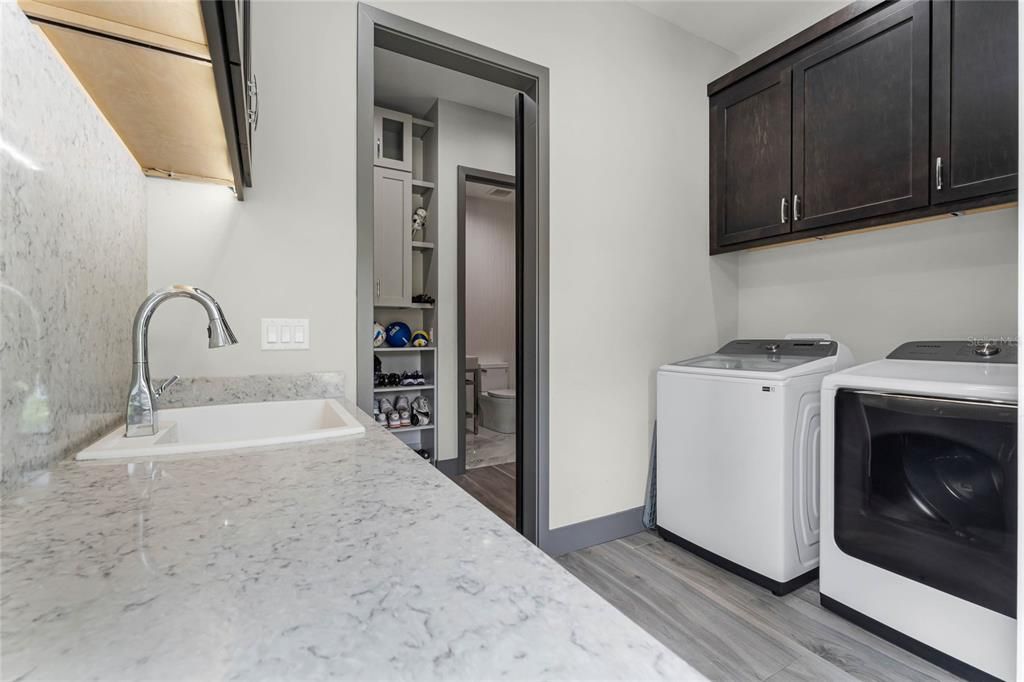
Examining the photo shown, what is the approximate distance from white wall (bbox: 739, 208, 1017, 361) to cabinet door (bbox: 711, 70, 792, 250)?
0.33 metres

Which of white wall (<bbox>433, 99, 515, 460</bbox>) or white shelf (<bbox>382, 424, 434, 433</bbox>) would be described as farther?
white wall (<bbox>433, 99, 515, 460</bbox>)

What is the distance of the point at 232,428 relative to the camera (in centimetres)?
143

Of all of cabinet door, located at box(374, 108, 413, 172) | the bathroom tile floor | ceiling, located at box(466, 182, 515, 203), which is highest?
ceiling, located at box(466, 182, 515, 203)

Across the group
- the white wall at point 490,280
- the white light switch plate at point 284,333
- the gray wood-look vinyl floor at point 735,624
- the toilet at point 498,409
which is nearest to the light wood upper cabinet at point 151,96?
the white light switch plate at point 284,333

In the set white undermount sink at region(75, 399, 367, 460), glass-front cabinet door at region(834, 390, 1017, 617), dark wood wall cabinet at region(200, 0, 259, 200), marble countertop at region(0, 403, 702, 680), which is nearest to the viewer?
marble countertop at region(0, 403, 702, 680)

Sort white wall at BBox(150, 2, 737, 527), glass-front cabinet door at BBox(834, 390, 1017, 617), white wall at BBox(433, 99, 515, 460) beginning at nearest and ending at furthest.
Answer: glass-front cabinet door at BBox(834, 390, 1017, 617) < white wall at BBox(150, 2, 737, 527) < white wall at BBox(433, 99, 515, 460)

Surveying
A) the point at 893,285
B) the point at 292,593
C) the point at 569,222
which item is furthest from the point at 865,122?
the point at 292,593

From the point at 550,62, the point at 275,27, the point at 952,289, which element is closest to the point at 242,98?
the point at 275,27

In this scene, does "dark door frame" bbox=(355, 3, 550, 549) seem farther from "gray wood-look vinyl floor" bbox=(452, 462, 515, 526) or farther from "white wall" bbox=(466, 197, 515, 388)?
"white wall" bbox=(466, 197, 515, 388)

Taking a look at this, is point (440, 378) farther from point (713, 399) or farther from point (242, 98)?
point (242, 98)

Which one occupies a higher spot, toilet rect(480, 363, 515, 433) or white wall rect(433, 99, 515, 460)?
white wall rect(433, 99, 515, 460)

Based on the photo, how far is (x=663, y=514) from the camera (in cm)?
233

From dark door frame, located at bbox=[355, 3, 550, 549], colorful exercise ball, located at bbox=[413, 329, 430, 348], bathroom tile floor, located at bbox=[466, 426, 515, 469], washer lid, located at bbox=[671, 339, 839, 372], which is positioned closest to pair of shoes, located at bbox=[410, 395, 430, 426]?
colorful exercise ball, located at bbox=[413, 329, 430, 348]

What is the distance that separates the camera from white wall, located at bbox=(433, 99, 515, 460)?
3.45 m
